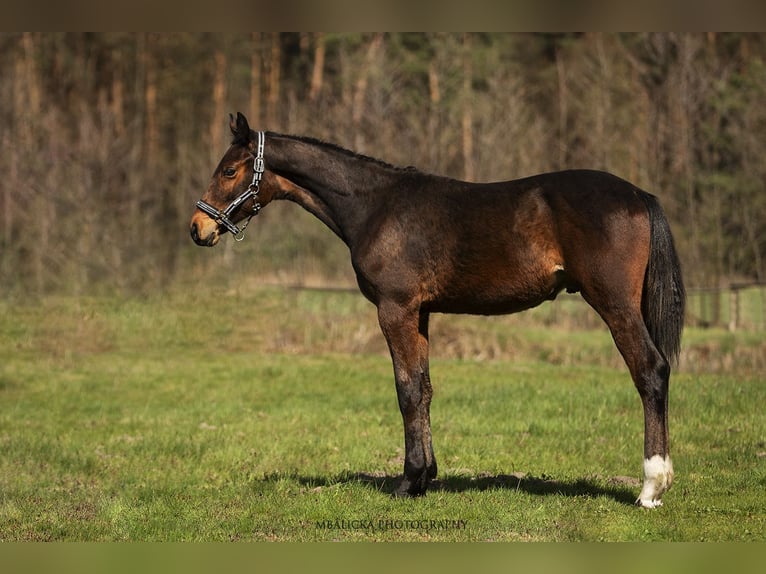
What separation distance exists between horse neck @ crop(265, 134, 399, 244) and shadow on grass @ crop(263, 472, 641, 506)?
217 centimetres

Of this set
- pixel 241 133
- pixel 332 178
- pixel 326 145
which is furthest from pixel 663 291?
pixel 241 133

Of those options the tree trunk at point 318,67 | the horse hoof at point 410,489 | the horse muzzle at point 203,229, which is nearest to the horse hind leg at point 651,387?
the horse hoof at point 410,489

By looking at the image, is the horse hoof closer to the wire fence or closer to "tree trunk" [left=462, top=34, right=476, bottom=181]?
the wire fence

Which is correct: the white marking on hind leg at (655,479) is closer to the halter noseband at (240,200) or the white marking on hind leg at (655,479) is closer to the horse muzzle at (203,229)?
the halter noseband at (240,200)

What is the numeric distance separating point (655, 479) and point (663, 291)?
1.37 metres

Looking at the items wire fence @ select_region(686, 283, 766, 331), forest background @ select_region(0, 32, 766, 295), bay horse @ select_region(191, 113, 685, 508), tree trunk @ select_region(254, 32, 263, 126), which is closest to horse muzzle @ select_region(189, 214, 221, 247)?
bay horse @ select_region(191, 113, 685, 508)

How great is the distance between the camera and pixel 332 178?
7699 mm

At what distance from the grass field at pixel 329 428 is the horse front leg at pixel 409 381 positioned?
0.25 m

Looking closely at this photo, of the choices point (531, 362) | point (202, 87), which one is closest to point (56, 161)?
point (202, 87)

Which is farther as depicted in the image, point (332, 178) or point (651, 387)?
point (332, 178)

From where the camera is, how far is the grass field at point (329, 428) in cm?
680

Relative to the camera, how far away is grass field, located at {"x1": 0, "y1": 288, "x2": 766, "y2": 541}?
22.3ft

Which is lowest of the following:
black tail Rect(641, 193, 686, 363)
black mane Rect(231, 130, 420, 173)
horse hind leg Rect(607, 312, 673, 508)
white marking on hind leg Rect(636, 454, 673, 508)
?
white marking on hind leg Rect(636, 454, 673, 508)

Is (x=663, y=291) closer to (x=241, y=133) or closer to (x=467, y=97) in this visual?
(x=241, y=133)
